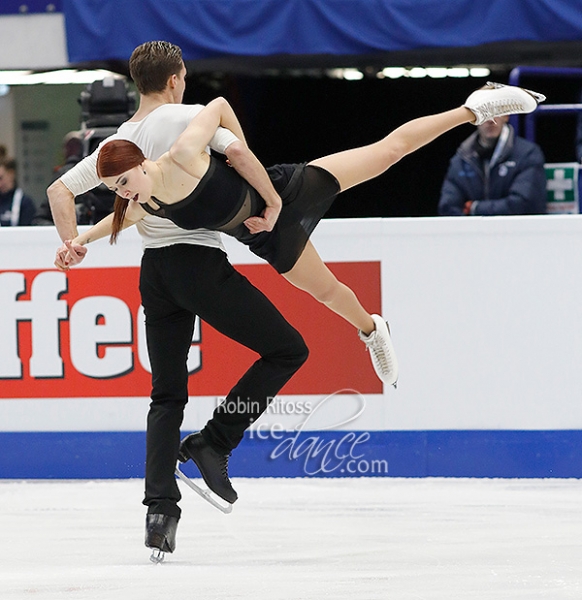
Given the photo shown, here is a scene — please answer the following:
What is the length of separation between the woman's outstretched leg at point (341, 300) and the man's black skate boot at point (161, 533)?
85 centimetres

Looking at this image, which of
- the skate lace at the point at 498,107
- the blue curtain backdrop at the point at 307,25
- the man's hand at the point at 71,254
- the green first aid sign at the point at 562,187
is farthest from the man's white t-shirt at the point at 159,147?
the blue curtain backdrop at the point at 307,25

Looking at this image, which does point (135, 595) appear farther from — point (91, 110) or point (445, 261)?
point (91, 110)

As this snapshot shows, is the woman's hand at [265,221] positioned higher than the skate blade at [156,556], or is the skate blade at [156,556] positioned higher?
the woman's hand at [265,221]

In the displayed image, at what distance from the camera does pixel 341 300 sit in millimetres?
3578

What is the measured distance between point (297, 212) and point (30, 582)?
135cm

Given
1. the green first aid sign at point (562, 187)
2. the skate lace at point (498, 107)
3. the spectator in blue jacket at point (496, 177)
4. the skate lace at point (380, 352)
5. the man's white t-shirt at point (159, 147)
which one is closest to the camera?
the man's white t-shirt at point (159, 147)

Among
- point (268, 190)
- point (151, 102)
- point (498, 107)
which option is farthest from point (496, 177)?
point (151, 102)

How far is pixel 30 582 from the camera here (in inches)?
120

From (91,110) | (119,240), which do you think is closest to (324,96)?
(91,110)

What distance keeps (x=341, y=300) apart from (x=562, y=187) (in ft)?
7.74

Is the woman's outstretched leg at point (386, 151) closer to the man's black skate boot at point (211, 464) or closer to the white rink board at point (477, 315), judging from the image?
the man's black skate boot at point (211, 464)

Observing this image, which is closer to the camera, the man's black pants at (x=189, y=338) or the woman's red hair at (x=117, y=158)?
the woman's red hair at (x=117, y=158)

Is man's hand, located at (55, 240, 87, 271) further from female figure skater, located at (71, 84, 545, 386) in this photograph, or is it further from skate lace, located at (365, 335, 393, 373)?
skate lace, located at (365, 335, 393, 373)

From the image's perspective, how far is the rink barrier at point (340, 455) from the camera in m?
4.59
